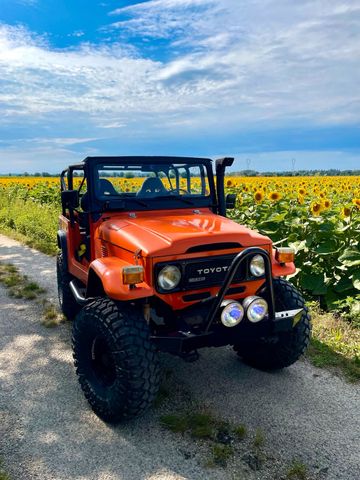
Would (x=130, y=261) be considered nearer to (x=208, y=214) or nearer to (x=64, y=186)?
(x=208, y=214)

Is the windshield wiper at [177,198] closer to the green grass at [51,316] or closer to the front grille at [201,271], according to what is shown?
the front grille at [201,271]

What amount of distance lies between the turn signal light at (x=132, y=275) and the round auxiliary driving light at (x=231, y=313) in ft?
2.14

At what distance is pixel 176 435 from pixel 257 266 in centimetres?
142

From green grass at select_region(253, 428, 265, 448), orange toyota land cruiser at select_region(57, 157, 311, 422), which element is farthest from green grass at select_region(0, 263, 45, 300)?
green grass at select_region(253, 428, 265, 448)

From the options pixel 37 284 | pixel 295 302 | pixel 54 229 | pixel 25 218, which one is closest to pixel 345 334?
pixel 295 302

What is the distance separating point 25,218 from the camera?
1192 cm

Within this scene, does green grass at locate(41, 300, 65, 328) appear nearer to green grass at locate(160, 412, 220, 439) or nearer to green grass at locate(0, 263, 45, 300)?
green grass at locate(0, 263, 45, 300)

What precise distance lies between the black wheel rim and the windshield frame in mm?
1293

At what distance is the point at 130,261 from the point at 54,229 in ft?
26.1

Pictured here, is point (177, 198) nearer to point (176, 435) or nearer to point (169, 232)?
point (169, 232)

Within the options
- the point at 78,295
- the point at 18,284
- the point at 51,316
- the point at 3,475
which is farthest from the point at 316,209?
the point at 3,475

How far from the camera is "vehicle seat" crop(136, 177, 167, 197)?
4.33 meters

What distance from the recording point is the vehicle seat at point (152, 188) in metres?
4.33

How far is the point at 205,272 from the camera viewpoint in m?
3.34
